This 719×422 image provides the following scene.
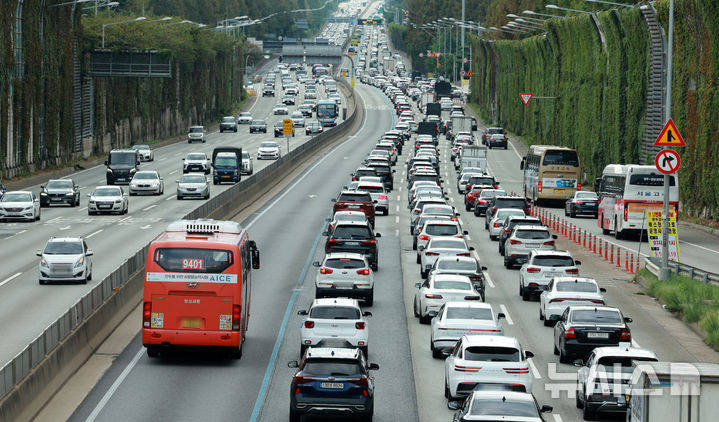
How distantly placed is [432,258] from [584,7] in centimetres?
7506

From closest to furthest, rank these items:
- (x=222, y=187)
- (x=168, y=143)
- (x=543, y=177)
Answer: (x=543, y=177) < (x=222, y=187) < (x=168, y=143)

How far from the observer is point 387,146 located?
96750 mm

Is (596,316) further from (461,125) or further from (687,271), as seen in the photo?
(461,125)

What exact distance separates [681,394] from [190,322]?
14.5 m

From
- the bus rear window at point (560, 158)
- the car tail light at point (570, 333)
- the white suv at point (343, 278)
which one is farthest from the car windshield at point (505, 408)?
the bus rear window at point (560, 158)

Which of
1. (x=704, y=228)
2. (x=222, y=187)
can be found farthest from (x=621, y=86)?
(x=222, y=187)

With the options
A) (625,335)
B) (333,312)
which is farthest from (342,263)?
(625,335)

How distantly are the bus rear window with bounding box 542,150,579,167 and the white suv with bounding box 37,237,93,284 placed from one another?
117 feet

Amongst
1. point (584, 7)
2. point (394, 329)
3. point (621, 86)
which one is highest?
point (584, 7)

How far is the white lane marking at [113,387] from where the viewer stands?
22.8m

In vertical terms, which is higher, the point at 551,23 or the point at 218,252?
the point at 551,23

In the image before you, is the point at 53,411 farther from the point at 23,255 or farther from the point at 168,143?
the point at 168,143

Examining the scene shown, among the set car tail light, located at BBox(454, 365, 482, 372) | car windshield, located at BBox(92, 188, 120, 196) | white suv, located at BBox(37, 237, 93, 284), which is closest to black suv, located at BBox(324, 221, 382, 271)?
white suv, located at BBox(37, 237, 93, 284)

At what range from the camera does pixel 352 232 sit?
4275 centimetres
